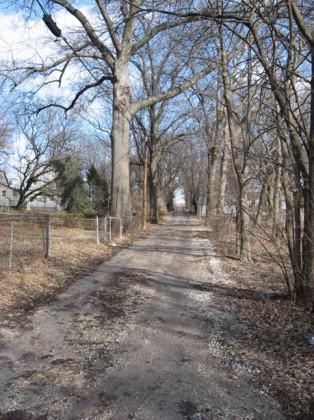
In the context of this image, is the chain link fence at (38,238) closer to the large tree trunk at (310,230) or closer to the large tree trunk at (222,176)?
the large tree trunk at (310,230)

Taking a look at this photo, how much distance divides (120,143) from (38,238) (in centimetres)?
950

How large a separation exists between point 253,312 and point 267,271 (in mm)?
4811

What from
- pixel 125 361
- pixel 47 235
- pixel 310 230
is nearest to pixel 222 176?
pixel 47 235

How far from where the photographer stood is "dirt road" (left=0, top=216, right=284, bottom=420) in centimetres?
358

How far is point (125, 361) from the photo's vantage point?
4.63 meters

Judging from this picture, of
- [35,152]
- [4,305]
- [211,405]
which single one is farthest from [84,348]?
[35,152]

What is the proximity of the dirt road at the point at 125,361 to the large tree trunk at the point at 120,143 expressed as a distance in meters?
13.5

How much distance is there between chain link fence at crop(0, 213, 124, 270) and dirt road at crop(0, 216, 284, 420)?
9.19 ft

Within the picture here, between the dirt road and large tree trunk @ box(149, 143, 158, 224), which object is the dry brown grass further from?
large tree trunk @ box(149, 143, 158, 224)

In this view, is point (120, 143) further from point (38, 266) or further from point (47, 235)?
point (38, 266)

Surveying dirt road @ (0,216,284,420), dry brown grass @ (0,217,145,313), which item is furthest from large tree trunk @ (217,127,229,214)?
dirt road @ (0,216,284,420)

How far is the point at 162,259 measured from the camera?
42.7 feet

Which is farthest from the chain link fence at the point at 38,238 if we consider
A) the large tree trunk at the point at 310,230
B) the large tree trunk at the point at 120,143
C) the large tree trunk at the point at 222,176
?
the large tree trunk at the point at 222,176

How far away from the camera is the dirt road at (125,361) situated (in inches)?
141
